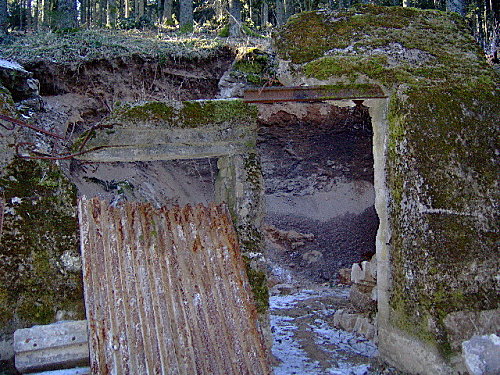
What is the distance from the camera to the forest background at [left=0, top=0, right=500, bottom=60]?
12.4m

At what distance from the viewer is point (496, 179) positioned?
448 cm

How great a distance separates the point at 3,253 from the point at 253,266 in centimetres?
212

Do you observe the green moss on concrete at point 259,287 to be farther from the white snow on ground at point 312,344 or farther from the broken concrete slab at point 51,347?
the broken concrete slab at point 51,347

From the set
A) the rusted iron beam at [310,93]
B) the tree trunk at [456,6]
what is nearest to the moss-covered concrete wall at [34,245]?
the rusted iron beam at [310,93]

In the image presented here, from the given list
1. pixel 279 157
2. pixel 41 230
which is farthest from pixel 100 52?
pixel 41 230

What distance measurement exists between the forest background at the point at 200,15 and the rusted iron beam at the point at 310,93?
385cm

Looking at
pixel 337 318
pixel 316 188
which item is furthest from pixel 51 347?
pixel 316 188

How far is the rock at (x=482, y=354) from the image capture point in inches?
150

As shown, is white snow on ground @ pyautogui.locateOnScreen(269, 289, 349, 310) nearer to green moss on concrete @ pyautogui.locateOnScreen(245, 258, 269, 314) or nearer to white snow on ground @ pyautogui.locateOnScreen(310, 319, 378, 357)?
white snow on ground @ pyautogui.locateOnScreen(310, 319, 378, 357)

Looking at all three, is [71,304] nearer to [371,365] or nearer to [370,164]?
[371,365]

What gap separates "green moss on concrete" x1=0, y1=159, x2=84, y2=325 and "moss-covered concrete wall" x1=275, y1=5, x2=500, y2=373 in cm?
265

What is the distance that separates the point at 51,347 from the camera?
3.53m

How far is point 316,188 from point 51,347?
9241mm

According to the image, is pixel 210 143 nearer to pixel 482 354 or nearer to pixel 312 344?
pixel 482 354
